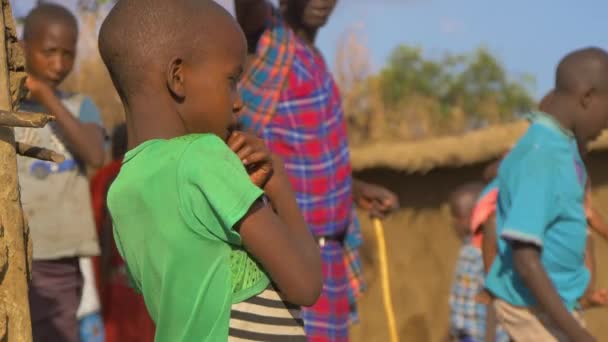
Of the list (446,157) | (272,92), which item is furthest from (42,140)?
(446,157)

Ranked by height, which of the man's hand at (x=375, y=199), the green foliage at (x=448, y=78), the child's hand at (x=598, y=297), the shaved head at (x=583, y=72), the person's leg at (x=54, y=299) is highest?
the shaved head at (x=583, y=72)

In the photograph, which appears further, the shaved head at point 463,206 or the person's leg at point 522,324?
the shaved head at point 463,206

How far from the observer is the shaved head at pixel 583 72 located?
4.41m

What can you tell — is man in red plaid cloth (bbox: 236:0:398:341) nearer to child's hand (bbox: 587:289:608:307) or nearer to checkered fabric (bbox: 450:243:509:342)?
child's hand (bbox: 587:289:608:307)

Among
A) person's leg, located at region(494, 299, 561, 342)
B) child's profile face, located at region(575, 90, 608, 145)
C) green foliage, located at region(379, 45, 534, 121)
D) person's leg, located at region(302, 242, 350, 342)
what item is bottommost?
green foliage, located at region(379, 45, 534, 121)

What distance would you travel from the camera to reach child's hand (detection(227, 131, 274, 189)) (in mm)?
2711

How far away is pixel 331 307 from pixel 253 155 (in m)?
2.12

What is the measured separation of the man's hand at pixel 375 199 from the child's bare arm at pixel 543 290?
41.3 inches

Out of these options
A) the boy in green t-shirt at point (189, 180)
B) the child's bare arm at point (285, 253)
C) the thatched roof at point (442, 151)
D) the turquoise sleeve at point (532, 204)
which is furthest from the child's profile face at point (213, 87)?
the thatched roof at point (442, 151)

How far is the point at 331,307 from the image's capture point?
15.6ft

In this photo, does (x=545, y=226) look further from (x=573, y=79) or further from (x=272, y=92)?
(x=272, y=92)

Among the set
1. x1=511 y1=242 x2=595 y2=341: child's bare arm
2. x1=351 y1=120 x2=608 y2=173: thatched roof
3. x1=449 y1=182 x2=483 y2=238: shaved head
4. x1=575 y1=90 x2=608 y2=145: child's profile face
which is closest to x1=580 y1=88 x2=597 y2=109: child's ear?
x1=575 y1=90 x2=608 y2=145: child's profile face

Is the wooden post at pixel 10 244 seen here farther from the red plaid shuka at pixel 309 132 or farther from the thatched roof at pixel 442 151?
the thatched roof at pixel 442 151

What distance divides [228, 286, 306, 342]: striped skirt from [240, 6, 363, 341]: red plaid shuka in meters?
1.84
